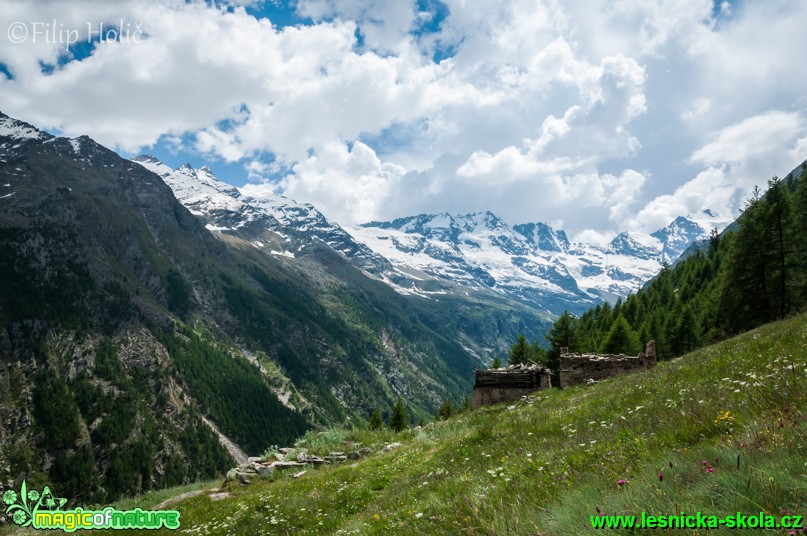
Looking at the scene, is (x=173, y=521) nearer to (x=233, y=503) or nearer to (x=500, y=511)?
(x=233, y=503)

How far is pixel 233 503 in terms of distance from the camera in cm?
1457

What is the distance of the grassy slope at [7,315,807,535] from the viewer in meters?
4.14

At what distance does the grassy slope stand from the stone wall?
17133 mm

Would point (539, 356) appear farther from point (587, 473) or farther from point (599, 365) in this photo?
point (587, 473)

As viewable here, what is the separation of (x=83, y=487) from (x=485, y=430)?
244 meters

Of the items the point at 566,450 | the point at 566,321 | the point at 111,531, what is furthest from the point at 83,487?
the point at 566,450

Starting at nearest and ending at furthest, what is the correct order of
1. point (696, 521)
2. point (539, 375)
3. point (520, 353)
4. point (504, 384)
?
point (696, 521), point (504, 384), point (539, 375), point (520, 353)

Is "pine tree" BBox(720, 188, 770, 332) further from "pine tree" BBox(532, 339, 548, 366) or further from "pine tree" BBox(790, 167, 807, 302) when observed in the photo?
"pine tree" BBox(532, 339, 548, 366)

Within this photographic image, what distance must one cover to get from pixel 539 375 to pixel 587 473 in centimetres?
2832

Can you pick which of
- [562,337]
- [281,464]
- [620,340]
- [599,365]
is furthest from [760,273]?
[281,464]

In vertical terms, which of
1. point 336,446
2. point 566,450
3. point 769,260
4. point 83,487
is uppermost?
point 769,260

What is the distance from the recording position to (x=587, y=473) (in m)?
6.22

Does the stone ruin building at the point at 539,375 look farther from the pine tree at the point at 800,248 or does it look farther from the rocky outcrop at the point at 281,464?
the pine tree at the point at 800,248

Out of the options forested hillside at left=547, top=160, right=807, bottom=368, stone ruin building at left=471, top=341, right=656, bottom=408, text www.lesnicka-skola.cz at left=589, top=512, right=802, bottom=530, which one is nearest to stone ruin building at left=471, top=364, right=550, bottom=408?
stone ruin building at left=471, top=341, right=656, bottom=408
